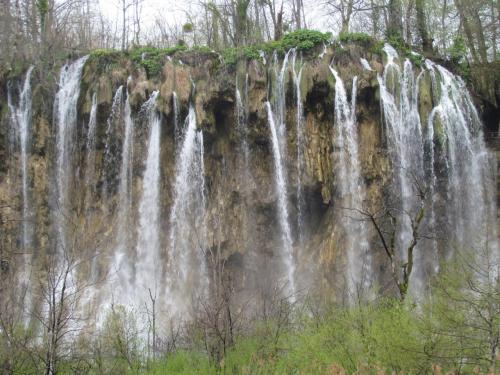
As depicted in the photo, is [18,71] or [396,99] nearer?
[396,99]

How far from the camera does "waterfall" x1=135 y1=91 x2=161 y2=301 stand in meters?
20.1

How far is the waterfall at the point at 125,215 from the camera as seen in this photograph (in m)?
20.0

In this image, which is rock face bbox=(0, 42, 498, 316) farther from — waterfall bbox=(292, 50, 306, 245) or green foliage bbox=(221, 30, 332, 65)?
green foliage bbox=(221, 30, 332, 65)

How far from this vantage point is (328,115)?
67.5ft

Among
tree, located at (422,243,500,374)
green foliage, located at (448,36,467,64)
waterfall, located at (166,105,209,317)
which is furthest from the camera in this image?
green foliage, located at (448,36,467,64)

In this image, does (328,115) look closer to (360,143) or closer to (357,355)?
(360,143)

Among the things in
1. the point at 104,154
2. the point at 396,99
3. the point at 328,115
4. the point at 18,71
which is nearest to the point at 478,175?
the point at 396,99

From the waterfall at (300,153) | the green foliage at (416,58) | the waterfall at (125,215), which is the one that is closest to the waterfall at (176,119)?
the waterfall at (125,215)

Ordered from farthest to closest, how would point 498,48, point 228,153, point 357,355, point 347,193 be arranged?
point 498,48 < point 228,153 < point 347,193 < point 357,355

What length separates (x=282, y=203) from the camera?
20.4 metres

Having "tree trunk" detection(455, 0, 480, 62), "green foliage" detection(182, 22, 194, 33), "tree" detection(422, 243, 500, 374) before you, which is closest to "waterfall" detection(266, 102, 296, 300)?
"tree" detection(422, 243, 500, 374)

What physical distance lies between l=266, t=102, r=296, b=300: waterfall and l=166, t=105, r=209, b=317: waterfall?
267 cm

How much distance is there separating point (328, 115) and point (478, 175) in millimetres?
5709

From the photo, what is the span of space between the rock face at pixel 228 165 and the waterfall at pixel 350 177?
0.58 feet
